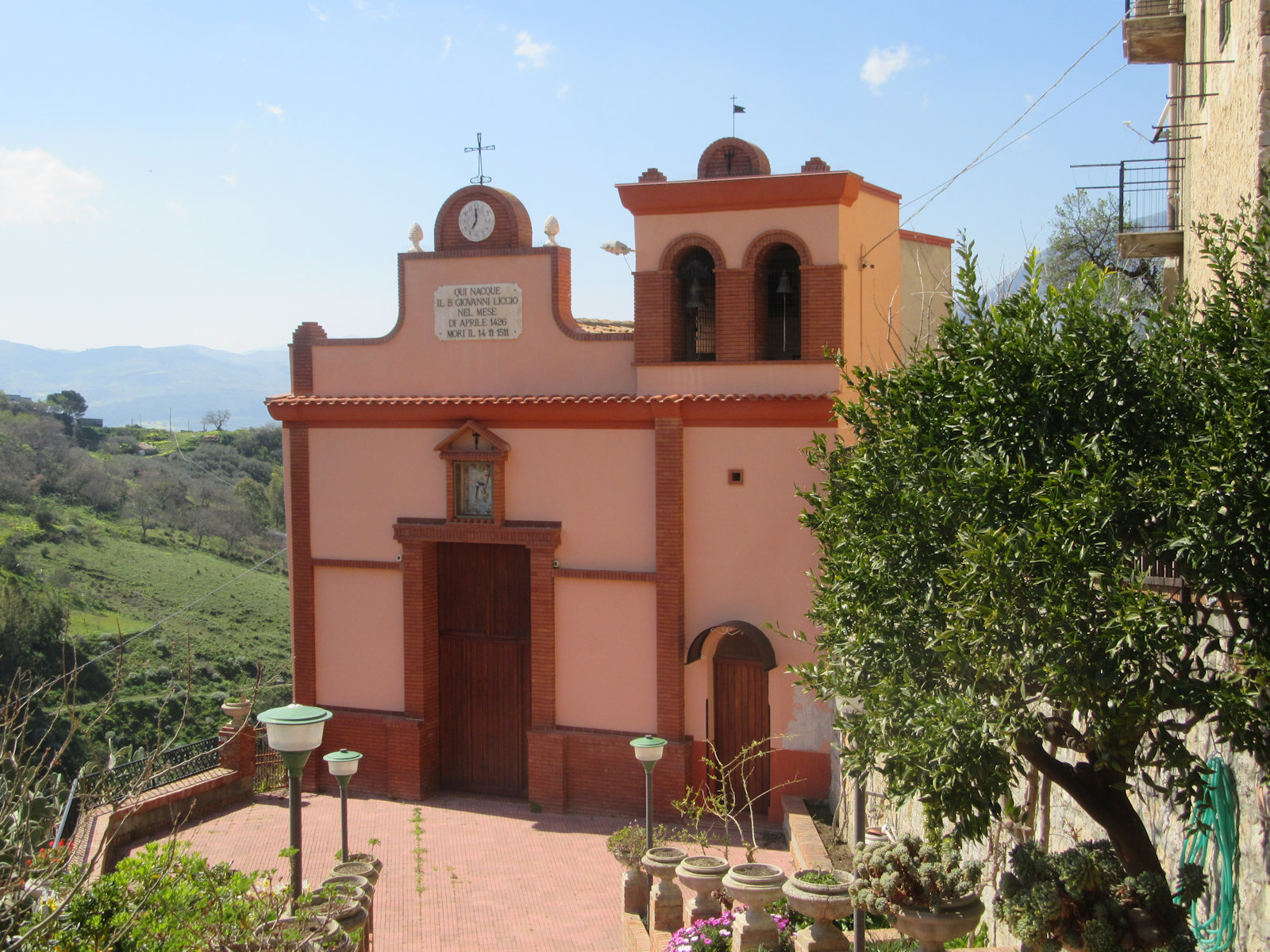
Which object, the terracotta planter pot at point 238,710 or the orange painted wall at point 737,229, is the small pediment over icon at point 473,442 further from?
the terracotta planter pot at point 238,710

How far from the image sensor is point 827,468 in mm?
9000

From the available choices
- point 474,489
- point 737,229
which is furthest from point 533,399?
point 737,229

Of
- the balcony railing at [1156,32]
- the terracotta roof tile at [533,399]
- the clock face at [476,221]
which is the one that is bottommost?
the terracotta roof tile at [533,399]

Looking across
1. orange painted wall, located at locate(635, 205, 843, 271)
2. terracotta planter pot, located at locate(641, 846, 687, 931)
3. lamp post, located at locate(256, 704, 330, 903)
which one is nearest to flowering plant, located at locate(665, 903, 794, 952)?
terracotta planter pot, located at locate(641, 846, 687, 931)

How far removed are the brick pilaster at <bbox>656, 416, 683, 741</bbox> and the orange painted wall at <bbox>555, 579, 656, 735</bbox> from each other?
0.72ft

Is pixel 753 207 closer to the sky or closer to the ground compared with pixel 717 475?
closer to the sky

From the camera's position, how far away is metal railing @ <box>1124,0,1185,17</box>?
1446 cm

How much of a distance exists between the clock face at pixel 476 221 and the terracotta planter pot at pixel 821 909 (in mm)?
11067

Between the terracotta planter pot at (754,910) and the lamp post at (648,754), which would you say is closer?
the terracotta planter pot at (754,910)

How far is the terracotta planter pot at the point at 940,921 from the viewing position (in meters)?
7.59

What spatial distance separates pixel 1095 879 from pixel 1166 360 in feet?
10.1

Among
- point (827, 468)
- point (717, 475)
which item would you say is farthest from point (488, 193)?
point (827, 468)

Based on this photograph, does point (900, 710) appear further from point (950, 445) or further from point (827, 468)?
point (827, 468)

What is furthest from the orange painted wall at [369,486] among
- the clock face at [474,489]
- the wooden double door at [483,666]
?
the wooden double door at [483,666]
